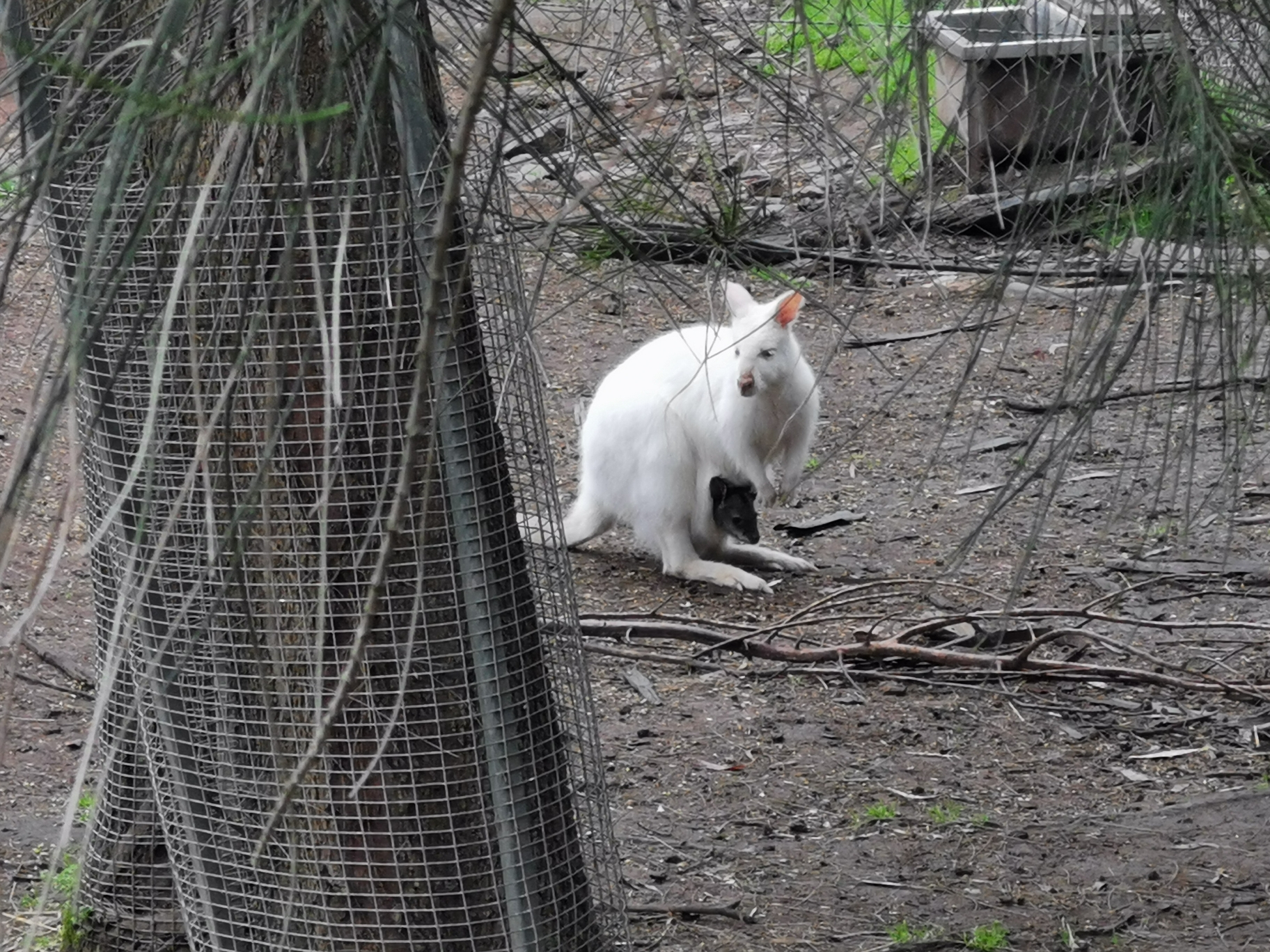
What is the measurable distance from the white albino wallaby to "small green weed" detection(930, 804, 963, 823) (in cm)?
198

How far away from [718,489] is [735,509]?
0.51 feet

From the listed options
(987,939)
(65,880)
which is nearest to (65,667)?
(65,880)

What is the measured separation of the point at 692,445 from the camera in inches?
259

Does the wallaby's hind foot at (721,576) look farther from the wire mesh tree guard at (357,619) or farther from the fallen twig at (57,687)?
the wire mesh tree guard at (357,619)

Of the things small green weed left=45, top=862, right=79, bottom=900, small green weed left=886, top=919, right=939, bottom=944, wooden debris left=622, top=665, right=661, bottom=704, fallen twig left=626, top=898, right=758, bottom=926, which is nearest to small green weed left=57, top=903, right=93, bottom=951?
small green weed left=45, top=862, right=79, bottom=900

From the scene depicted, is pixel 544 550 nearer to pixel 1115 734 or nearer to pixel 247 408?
pixel 247 408

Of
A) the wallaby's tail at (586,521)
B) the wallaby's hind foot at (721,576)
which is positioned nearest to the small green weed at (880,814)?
the wallaby's hind foot at (721,576)

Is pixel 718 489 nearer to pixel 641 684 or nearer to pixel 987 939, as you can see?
pixel 641 684

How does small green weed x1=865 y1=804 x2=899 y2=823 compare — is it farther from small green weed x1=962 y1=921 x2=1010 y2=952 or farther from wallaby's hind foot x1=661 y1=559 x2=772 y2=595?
wallaby's hind foot x1=661 y1=559 x2=772 y2=595

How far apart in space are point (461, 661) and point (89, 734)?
166 centimetres

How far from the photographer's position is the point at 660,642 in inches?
223

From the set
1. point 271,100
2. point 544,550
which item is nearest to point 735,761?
point 544,550

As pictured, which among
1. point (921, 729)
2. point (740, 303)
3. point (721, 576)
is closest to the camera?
point (921, 729)

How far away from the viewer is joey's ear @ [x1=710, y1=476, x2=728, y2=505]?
257 inches
